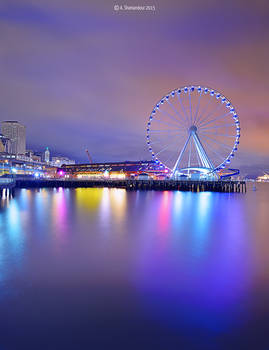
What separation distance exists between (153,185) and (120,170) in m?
64.8

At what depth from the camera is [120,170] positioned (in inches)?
4515

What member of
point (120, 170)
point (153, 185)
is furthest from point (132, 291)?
point (120, 170)

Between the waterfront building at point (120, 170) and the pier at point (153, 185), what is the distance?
36.1 meters

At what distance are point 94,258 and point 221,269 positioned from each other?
160 inches

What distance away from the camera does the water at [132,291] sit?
441 cm

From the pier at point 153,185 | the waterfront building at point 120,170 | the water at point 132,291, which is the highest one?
the waterfront building at point 120,170

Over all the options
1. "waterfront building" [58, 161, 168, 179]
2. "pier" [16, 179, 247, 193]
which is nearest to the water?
"pier" [16, 179, 247, 193]

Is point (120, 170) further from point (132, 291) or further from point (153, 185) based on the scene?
point (132, 291)

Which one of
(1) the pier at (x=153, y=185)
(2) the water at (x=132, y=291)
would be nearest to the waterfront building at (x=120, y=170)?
(1) the pier at (x=153, y=185)

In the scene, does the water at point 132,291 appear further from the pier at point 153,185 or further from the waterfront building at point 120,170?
the waterfront building at point 120,170

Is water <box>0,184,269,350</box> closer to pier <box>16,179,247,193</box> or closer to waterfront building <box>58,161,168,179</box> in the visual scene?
pier <box>16,179,247,193</box>

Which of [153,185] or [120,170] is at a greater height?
[120,170]

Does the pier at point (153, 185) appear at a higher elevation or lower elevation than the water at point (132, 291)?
higher

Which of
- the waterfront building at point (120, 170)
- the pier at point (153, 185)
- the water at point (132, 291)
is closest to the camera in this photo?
the water at point (132, 291)
